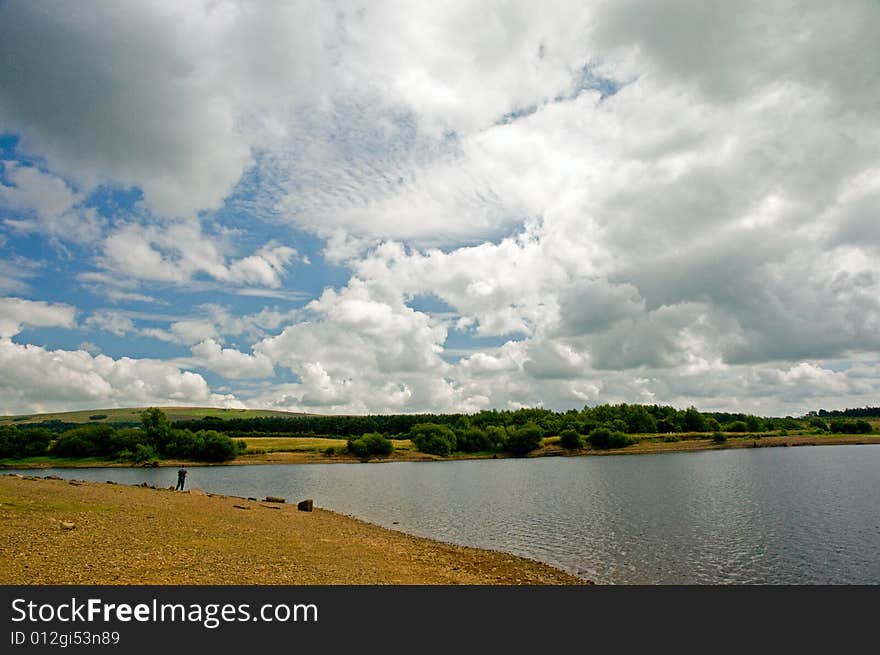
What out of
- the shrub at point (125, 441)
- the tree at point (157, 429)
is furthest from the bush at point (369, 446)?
the shrub at point (125, 441)

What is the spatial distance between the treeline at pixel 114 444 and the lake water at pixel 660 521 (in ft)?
314

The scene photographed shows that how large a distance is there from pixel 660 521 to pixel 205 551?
129 feet

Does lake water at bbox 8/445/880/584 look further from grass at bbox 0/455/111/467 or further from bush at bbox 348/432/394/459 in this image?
grass at bbox 0/455/111/467

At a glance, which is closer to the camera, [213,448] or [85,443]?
[85,443]

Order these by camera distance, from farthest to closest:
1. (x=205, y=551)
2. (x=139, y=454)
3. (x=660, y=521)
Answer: (x=139, y=454), (x=660, y=521), (x=205, y=551)

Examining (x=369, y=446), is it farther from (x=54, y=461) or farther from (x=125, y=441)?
(x=54, y=461)

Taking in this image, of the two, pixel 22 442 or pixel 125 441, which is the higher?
pixel 22 442

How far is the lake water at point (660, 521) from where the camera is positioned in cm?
3294

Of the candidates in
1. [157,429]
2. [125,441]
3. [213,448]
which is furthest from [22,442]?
[213,448]

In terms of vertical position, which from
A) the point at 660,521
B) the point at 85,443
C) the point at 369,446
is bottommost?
the point at 660,521

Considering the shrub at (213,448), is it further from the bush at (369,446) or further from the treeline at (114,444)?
the bush at (369,446)

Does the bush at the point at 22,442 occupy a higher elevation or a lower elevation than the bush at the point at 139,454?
higher

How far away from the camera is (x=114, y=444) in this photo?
591ft
